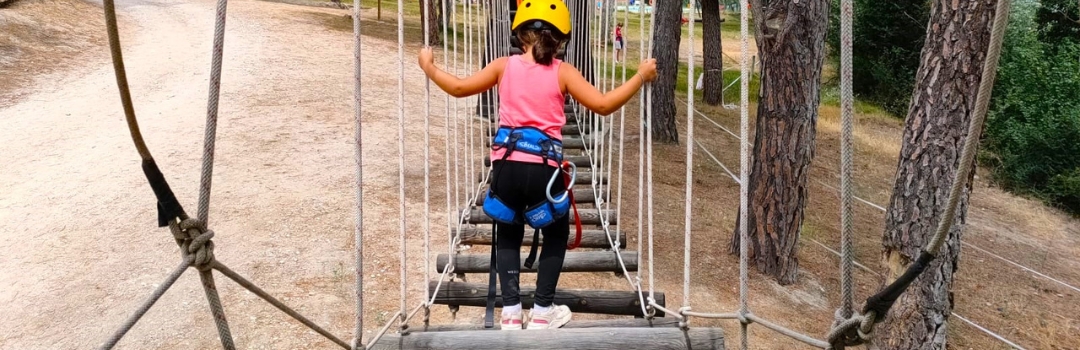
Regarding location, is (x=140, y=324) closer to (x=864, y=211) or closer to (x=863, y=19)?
(x=864, y=211)

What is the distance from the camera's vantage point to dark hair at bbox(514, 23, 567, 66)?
182 cm

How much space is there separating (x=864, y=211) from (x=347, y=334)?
5247mm

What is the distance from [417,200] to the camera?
4.75 m

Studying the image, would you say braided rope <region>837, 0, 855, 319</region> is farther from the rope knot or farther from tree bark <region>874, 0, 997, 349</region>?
tree bark <region>874, 0, 997, 349</region>

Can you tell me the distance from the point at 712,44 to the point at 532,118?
26.7 feet

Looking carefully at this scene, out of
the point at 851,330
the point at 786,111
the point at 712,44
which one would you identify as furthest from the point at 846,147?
the point at 712,44

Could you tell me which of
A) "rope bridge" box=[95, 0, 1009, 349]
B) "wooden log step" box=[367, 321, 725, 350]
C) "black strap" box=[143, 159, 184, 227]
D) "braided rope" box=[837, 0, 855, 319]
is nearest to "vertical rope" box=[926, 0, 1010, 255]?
"rope bridge" box=[95, 0, 1009, 349]

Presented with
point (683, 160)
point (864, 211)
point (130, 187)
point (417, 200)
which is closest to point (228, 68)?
point (130, 187)

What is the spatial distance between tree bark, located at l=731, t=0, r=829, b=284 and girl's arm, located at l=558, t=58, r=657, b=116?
2.32m

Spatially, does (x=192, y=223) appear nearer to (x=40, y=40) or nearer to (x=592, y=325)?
(x=592, y=325)

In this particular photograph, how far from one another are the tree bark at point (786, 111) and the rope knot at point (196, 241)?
3.42 m

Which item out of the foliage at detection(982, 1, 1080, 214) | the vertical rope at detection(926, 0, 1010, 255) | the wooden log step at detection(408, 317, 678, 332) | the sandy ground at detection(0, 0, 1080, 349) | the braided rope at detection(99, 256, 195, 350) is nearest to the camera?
the vertical rope at detection(926, 0, 1010, 255)

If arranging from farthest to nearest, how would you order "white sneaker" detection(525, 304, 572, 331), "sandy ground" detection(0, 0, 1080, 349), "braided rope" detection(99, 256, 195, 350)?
1. "sandy ground" detection(0, 0, 1080, 349)
2. "white sneaker" detection(525, 304, 572, 331)
3. "braided rope" detection(99, 256, 195, 350)

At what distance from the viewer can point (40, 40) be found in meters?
7.87
